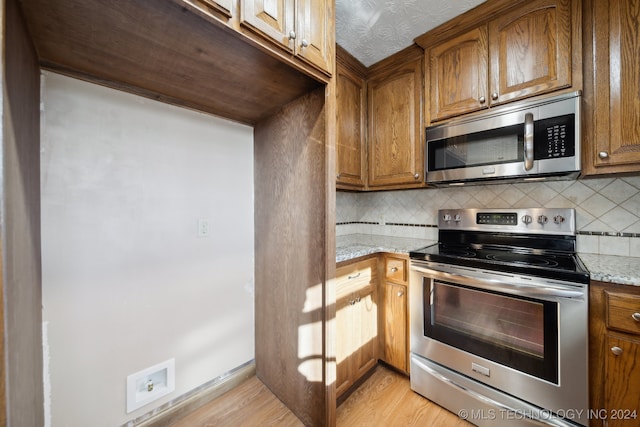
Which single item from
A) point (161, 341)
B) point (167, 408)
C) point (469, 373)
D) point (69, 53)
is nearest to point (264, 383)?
point (167, 408)

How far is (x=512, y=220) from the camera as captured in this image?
1681mm

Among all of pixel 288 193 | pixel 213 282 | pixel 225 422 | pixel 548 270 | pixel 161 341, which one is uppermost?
pixel 288 193

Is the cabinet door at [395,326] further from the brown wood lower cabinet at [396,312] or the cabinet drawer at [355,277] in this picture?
the cabinet drawer at [355,277]

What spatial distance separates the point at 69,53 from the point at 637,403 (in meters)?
2.66

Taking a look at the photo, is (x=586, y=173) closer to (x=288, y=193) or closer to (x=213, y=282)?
(x=288, y=193)

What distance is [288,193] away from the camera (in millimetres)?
1364

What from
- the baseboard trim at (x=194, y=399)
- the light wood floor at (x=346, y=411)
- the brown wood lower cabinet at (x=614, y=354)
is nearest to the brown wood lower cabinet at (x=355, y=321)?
the light wood floor at (x=346, y=411)

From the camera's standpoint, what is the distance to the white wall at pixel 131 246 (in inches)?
39.2

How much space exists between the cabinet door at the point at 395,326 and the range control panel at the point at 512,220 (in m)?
0.70

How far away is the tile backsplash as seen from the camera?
1.39 metres

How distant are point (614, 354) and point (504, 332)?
0.38 metres

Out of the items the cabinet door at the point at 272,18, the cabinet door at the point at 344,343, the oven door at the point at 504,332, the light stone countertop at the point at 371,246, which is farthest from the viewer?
the light stone countertop at the point at 371,246

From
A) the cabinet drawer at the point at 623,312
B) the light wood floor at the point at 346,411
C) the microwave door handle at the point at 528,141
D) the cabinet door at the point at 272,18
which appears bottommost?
the light wood floor at the point at 346,411

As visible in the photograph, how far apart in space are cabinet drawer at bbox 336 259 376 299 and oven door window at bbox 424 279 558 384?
370 mm
